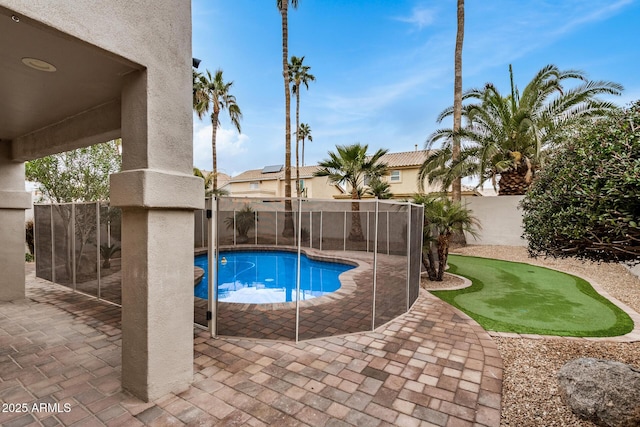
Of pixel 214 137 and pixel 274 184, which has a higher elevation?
pixel 214 137

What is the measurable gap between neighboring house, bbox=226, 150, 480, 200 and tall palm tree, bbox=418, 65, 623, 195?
5.95m

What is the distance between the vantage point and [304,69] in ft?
83.5

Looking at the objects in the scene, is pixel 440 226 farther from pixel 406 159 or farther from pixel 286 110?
pixel 406 159

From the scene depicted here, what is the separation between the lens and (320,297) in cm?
603

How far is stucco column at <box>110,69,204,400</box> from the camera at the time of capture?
2615mm

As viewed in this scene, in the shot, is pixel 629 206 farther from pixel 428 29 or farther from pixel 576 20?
pixel 428 29

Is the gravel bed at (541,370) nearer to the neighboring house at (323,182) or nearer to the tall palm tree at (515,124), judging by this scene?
the tall palm tree at (515,124)

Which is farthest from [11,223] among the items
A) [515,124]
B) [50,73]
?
[515,124]

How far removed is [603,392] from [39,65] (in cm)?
608

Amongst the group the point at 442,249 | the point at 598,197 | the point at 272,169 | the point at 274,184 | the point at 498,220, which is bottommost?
the point at 442,249

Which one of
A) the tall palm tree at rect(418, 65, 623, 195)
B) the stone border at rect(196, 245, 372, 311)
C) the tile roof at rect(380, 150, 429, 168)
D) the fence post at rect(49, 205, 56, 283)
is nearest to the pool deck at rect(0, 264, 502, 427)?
the stone border at rect(196, 245, 372, 311)

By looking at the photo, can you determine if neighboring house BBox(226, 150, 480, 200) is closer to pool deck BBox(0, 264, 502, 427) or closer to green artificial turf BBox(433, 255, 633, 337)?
green artificial turf BBox(433, 255, 633, 337)

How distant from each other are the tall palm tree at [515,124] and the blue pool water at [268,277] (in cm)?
672

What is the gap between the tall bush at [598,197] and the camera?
7.17 feet
